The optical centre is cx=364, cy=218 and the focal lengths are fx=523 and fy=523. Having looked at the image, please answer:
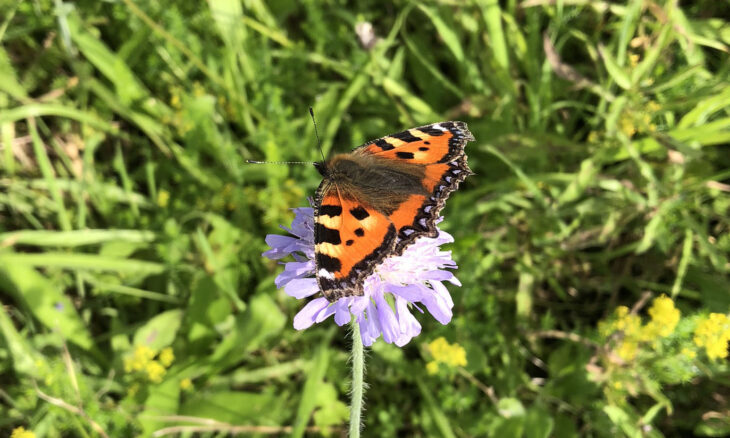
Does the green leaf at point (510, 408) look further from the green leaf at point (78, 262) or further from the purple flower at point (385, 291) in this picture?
the green leaf at point (78, 262)

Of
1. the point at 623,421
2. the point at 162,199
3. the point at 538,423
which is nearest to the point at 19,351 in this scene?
the point at 162,199

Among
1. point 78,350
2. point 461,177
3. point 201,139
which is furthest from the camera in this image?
point 201,139

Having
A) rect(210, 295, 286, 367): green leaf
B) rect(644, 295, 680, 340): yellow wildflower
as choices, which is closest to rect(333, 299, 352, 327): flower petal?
rect(210, 295, 286, 367): green leaf

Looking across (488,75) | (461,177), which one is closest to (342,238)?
(461,177)

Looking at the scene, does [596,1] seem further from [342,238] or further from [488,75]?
[342,238]

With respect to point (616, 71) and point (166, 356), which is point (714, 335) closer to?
point (616, 71)

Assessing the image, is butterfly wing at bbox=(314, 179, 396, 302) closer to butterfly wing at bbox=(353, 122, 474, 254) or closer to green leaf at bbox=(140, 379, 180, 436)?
butterfly wing at bbox=(353, 122, 474, 254)
